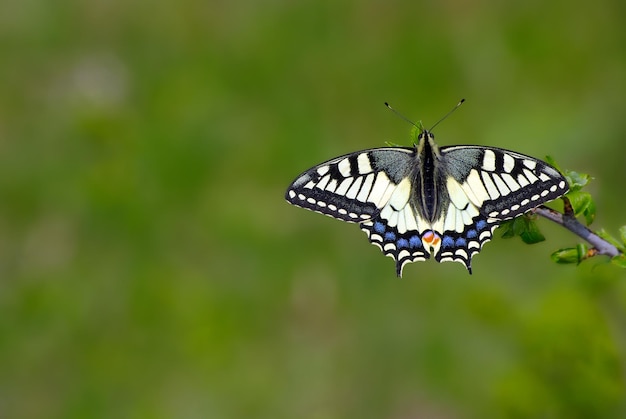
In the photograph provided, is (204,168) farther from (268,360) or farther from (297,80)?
(268,360)

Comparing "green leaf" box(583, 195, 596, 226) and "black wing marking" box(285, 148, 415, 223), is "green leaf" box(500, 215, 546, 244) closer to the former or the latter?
"green leaf" box(583, 195, 596, 226)

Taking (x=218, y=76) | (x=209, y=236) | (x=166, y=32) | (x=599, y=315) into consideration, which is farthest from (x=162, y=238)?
(x=599, y=315)

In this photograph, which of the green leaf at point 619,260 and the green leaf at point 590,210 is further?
the green leaf at point 590,210

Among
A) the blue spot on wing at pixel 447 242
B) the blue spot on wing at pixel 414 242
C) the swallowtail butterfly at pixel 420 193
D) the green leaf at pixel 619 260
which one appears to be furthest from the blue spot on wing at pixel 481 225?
the green leaf at pixel 619 260

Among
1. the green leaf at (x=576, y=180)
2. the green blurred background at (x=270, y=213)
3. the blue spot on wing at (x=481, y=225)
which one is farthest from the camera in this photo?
the green blurred background at (x=270, y=213)

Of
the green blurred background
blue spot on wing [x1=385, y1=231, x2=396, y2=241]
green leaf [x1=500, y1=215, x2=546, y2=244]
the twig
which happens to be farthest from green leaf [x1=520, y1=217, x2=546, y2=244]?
the green blurred background

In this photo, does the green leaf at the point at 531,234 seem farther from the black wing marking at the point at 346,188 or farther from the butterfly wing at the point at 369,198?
the black wing marking at the point at 346,188

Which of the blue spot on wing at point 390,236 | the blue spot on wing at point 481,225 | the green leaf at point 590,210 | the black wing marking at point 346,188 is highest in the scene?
the black wing marking at point 346,188

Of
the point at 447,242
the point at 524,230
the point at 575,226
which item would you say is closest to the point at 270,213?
the point at 447,242
